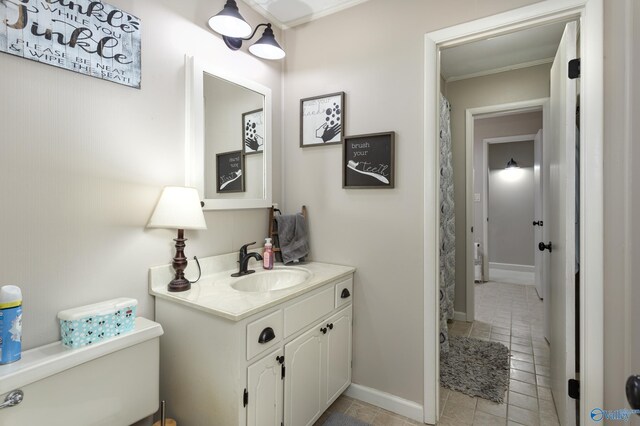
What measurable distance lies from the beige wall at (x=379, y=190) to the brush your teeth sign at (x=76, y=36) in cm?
110

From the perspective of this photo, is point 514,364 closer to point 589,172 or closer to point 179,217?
point 589,172

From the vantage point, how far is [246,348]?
1.24 meters

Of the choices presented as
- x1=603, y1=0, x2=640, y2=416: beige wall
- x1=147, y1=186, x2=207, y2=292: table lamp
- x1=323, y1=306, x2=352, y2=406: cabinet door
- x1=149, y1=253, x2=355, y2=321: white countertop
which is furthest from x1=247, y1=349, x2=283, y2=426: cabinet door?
x1=603, y1=0, x2=640, y2=416: beige wall

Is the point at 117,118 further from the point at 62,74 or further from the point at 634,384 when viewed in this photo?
the point at 634,384

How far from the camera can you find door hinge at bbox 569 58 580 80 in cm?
152

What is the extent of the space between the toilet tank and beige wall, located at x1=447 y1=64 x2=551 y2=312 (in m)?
2.98

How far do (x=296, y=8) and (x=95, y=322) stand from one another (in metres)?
2.08

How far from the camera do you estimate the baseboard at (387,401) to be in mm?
1820

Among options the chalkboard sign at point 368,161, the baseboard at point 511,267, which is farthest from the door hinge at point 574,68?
the baseboard at point 511,267

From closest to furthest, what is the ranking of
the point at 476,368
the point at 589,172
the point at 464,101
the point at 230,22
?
the point at 589,172 < the point at 230,22 < the point at 476,368 < the point at 464,101

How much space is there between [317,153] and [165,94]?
972mm
